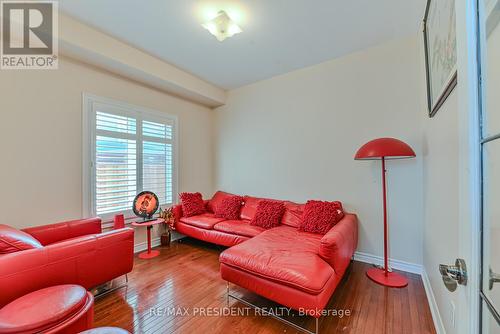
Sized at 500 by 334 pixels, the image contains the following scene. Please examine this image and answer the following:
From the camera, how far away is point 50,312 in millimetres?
1243

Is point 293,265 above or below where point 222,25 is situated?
below

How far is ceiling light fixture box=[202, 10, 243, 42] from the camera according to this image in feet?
6.97

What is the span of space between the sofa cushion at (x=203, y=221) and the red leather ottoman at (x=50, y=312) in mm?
1713

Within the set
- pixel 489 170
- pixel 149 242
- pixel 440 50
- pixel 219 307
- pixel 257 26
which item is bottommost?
pixel 219 307

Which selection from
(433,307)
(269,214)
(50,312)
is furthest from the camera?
(269,214)

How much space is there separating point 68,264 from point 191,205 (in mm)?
1940

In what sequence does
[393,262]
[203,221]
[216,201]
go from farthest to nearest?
1. [216,201]
2. [203,221]
3. [393,262]

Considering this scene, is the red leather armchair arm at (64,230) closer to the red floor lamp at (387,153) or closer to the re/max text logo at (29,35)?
the re/max text logo at (29,35)

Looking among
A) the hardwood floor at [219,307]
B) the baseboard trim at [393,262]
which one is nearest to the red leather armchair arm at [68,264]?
the hardwood floor at [219,307]

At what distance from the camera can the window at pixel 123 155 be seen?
2.78m

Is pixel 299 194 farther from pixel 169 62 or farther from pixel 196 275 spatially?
pixel 169 62

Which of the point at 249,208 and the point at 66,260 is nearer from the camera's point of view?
the point at 66,260

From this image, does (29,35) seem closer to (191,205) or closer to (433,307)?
(191,205)

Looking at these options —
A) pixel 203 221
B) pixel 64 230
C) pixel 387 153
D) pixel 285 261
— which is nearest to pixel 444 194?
pixel 387 153
